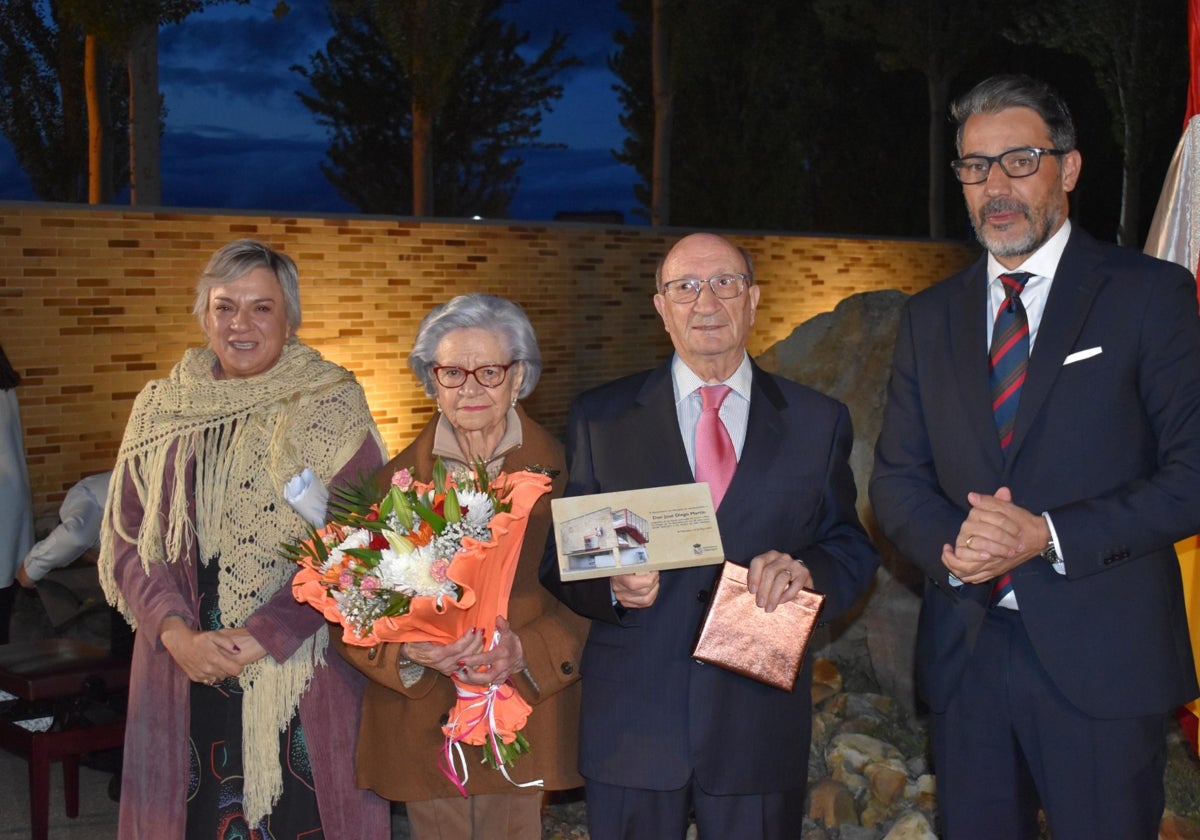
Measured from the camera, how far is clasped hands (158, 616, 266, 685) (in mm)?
3197

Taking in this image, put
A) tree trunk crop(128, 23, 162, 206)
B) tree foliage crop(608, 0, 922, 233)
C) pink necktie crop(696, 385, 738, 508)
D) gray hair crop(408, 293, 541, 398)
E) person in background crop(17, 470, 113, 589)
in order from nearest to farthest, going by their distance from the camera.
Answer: pink necktie crop(696, 385, 738, 508), gray hair crop(408, 293, 541, 398), person in background crop(17, 470, 113, 589), tree trunk crop(128, 23, 162, 206), tree foliage crop(608, 0, 922, 233)

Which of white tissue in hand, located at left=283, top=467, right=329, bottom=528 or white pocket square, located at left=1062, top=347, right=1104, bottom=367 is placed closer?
white pocket square, located at left=1062, top=347, right=1104, bottom=367

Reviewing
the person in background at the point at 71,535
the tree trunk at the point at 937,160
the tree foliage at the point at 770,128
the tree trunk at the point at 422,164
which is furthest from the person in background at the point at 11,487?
the tree trunk at the point at 937,160

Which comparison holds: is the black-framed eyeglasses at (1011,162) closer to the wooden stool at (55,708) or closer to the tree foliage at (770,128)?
the wooden stool at (55,708)

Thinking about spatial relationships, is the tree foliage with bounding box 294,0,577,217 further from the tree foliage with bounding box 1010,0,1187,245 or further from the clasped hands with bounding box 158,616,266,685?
the clasped hands with bounding box 158,616,266,685

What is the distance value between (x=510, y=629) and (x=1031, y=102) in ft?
5.70

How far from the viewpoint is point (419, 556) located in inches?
102

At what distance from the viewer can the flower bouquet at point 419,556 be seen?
102 inches

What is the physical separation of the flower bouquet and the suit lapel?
107 cm

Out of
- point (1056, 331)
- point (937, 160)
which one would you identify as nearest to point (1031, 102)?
point (1056, 331)

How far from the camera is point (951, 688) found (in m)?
2.75

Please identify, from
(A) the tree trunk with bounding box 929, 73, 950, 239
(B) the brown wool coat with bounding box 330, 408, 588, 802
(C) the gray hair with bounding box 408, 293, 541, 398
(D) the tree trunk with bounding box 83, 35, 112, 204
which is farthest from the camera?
(A) the tree trunk with bounding box 929, 73, 950, 239

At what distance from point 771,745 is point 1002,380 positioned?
99 cm

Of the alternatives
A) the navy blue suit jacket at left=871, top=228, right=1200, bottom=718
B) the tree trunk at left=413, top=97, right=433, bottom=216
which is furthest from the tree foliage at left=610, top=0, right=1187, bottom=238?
the navy blue suit jacket at left=871, top=228, right=1200, bottom=718
